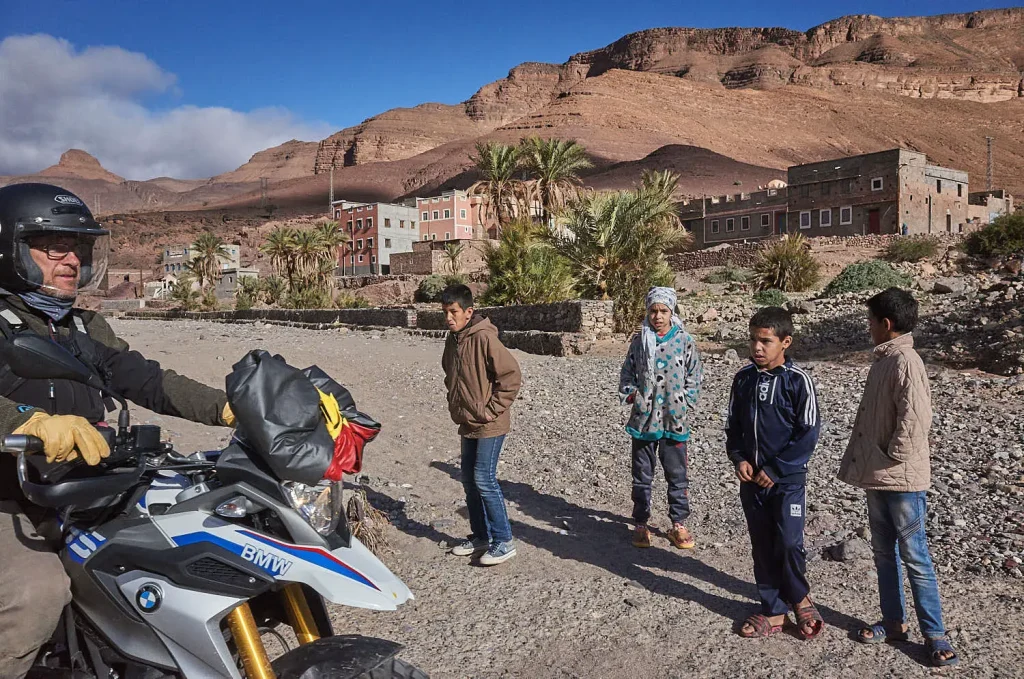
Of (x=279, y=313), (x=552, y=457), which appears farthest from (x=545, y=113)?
(x=552, y=457)

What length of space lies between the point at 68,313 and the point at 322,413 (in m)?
1.10

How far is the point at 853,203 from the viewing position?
43406 mm

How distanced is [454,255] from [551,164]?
13.0 meters

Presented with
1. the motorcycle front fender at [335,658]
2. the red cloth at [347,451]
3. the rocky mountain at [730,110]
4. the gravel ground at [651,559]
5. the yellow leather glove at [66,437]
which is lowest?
the gravel ground at [651,559]

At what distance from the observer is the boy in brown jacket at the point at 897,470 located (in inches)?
131

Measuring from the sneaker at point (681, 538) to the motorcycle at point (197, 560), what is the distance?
3225 mm

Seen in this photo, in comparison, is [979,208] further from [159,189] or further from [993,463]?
[159,189]

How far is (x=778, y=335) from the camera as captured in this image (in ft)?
12.1

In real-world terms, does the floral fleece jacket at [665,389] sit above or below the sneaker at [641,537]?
above

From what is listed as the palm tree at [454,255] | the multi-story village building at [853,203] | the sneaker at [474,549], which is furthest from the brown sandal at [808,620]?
the multi-story village building at [853,203]

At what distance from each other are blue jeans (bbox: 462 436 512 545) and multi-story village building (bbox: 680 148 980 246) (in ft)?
140

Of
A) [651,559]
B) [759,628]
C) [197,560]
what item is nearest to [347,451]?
[197,560]

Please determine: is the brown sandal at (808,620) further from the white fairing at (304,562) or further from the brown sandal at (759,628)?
the white fairing at (304,562)

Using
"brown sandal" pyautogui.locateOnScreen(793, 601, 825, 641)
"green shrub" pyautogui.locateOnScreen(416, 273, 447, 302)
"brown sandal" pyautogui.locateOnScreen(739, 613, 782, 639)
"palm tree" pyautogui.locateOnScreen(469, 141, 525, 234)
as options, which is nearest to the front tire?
"brown sandal" pyautogui.locateOnScreen(739, 613, 782, 639)
